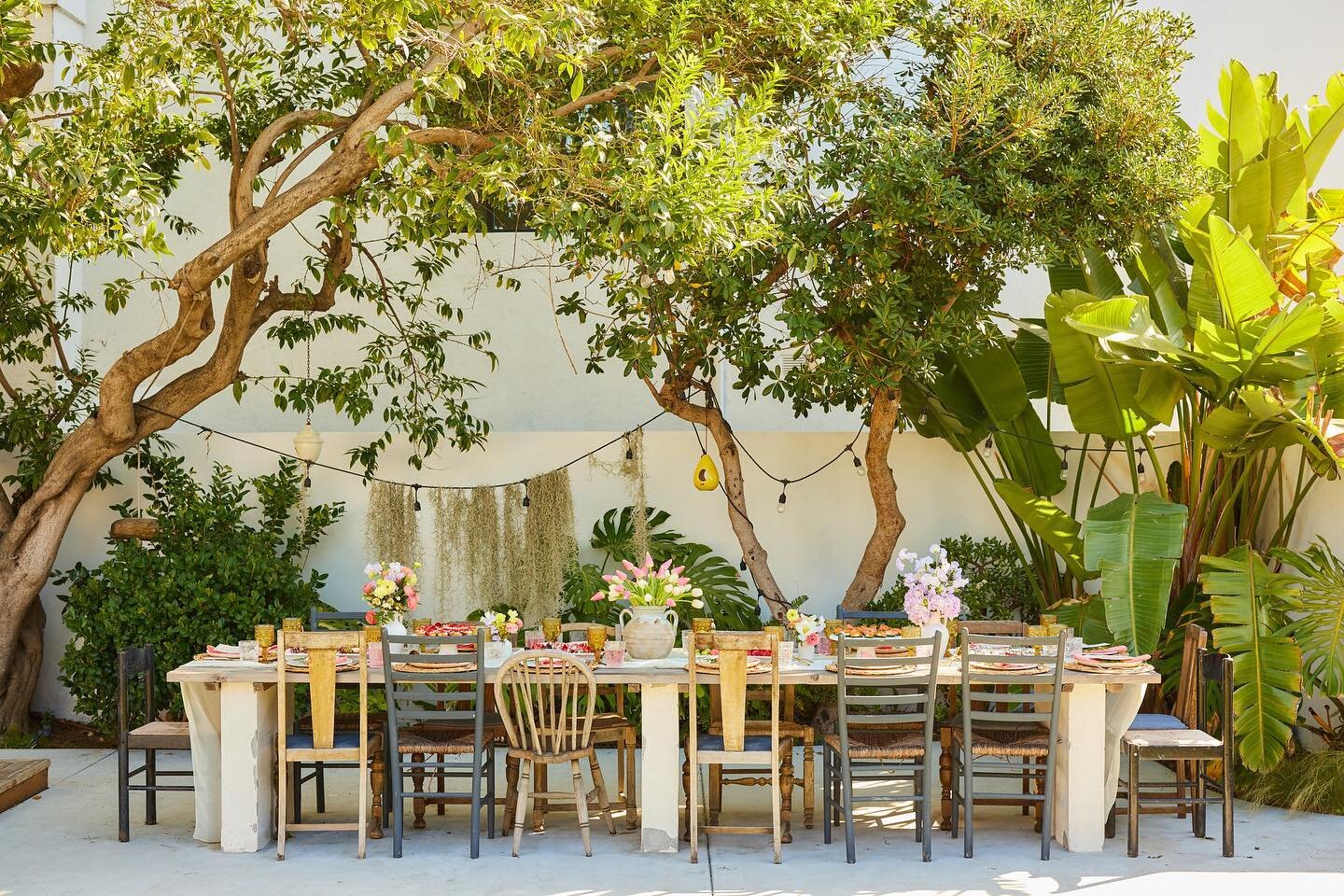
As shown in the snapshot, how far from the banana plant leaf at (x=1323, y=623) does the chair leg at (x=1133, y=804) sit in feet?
4.77

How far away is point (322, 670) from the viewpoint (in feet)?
19.3

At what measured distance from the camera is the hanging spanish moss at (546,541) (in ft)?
30.6

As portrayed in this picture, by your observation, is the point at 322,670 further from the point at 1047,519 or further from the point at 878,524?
the point at 1047,519

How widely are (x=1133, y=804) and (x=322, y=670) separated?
145 inches

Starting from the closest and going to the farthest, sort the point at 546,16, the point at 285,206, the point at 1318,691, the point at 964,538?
1. the point at 546,16
2. the point at 285,206
3. the point at 1318,691
4. the point at 964,538

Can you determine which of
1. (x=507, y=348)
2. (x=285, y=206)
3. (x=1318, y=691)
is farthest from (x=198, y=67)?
(x=1318, y=691)

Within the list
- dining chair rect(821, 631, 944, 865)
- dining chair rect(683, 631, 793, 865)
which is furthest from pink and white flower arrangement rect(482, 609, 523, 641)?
dining chair rect(821, 631, 944, 865)

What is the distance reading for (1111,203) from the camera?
7.10 meters

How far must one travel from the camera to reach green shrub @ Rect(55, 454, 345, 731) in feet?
27.5

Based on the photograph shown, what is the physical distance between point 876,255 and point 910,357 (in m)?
0.61

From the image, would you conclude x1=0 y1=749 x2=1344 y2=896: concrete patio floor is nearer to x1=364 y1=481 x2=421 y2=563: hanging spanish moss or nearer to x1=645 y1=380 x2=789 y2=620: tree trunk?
x1=645 y1=380 x2=789 y2=620: tree trunk

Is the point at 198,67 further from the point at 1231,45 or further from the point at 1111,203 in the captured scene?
the point at 1231,45

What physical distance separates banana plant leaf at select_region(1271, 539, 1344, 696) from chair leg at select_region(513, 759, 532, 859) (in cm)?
393

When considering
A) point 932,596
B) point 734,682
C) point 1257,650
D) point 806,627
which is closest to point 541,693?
point 734,682
